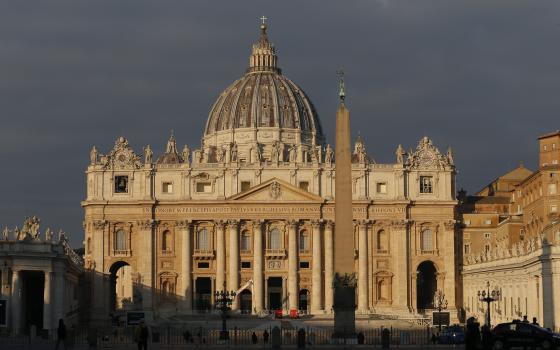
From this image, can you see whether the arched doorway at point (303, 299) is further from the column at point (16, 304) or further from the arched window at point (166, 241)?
the column at point (16, 304)

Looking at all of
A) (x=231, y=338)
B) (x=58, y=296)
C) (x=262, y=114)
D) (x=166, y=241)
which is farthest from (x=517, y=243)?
(x=58, y=296)

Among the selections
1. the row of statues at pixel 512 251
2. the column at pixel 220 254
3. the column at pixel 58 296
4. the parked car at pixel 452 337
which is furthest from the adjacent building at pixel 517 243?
the column at pixel 58 296

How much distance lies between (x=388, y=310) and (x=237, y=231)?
15469mm

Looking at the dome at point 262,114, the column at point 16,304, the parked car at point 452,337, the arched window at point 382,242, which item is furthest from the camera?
the dome at point 262,114

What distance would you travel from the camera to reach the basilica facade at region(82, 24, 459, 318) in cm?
12681

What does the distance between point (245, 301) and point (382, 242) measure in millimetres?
13762

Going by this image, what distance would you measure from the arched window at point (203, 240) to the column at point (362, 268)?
45.8 feet

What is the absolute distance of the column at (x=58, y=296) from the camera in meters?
94.2

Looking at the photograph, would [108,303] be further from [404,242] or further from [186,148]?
[404,242]

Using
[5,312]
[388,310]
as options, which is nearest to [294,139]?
[388,310]

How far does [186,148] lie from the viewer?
13062 centimetres

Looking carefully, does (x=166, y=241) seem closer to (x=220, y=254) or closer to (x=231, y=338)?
(x=220, y=254)

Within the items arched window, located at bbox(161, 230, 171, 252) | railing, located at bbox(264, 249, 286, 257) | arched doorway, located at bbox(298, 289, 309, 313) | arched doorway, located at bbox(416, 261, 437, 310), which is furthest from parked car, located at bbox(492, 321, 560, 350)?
arched window, located at bbox(161, 230, 171, 252)

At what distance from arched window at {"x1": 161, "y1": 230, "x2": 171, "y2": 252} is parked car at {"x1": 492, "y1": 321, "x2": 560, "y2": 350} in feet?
218
